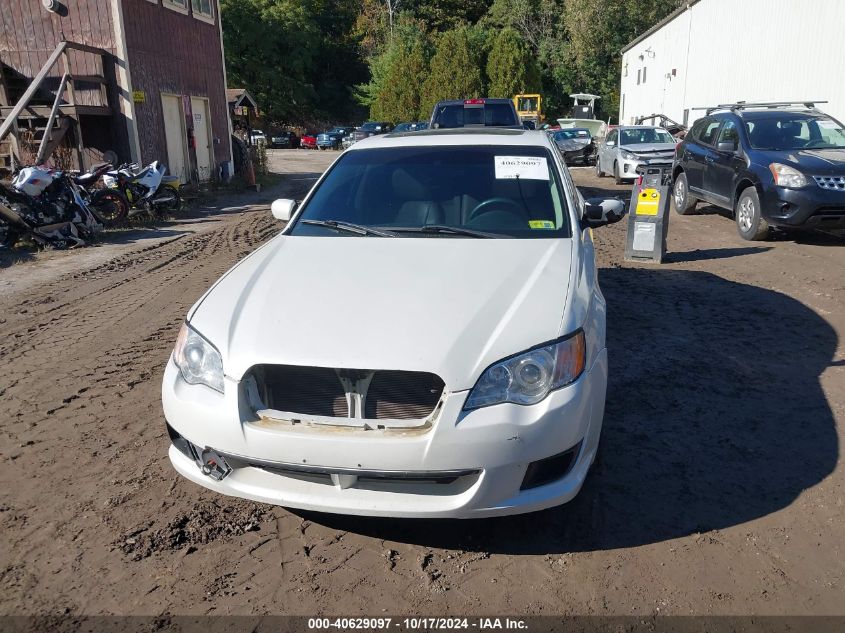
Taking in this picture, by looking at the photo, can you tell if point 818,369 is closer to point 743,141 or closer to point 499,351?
point 499,351

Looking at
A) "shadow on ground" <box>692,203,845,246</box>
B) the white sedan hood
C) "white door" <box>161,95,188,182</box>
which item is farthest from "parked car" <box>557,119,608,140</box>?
the white sedan hood

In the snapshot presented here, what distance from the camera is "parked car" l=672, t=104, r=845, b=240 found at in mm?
9008

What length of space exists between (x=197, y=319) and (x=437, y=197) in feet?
5.79

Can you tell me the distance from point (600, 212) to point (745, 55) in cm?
2202

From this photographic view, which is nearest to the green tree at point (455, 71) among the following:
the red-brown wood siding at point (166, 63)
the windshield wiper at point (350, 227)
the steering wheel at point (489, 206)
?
the red-brown wood siding at point (166, 63)

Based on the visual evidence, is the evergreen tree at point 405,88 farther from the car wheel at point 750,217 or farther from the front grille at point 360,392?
the front grille at point 360,392

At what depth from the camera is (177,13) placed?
55.1ft

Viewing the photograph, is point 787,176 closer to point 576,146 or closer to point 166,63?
point 166,63

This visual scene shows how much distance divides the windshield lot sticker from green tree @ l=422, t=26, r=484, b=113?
141ft

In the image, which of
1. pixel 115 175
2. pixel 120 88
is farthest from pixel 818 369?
pixel 120 88

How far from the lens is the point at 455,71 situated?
45.9 meters

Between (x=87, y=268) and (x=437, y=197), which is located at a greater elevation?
(x=437, y=197)

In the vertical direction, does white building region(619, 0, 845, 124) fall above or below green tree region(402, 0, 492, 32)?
below

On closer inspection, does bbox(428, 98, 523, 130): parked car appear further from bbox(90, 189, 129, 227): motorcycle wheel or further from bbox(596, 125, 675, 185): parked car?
bbox(90, 189, 129, 227): motorcycle wheel
